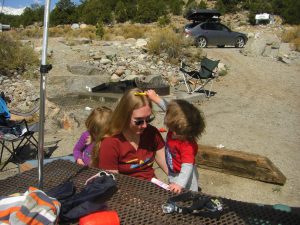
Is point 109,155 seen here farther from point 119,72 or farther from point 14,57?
point 14,57

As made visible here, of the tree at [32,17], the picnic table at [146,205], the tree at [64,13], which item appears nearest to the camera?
the picnic table at [146,205]

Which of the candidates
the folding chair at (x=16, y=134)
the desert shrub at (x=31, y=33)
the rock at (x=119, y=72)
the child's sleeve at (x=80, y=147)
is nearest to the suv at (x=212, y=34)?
the rock at (x=119, y=72)

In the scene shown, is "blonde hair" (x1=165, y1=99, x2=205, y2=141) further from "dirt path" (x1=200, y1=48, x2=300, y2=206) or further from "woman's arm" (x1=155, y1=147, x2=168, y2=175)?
"dirt path" (x1=200, y1=48, x2=300, y2=206)

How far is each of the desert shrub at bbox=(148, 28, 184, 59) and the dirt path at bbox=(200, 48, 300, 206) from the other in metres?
1.86

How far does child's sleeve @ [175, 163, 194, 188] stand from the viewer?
9.00 ft

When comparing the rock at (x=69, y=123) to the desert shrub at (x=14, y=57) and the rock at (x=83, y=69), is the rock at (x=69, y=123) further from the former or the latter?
the desert shrub at (x=14, y=57)

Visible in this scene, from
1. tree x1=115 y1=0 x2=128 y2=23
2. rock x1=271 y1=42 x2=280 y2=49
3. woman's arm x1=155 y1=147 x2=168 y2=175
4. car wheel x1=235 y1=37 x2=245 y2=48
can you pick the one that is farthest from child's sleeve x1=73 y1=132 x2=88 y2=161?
tree x1=115 y1=0 x2=128 y2=23

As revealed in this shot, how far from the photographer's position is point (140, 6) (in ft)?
151

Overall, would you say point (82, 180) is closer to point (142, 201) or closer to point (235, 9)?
point (142, 201)

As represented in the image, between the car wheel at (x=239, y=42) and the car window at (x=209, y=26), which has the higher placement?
the car window at (x=209, y=26)

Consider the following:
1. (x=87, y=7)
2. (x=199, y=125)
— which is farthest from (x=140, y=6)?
(x=199, y=125)

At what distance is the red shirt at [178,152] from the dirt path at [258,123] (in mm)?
1741

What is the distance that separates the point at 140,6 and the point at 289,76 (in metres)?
35.9

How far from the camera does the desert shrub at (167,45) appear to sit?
13631 millimetres
